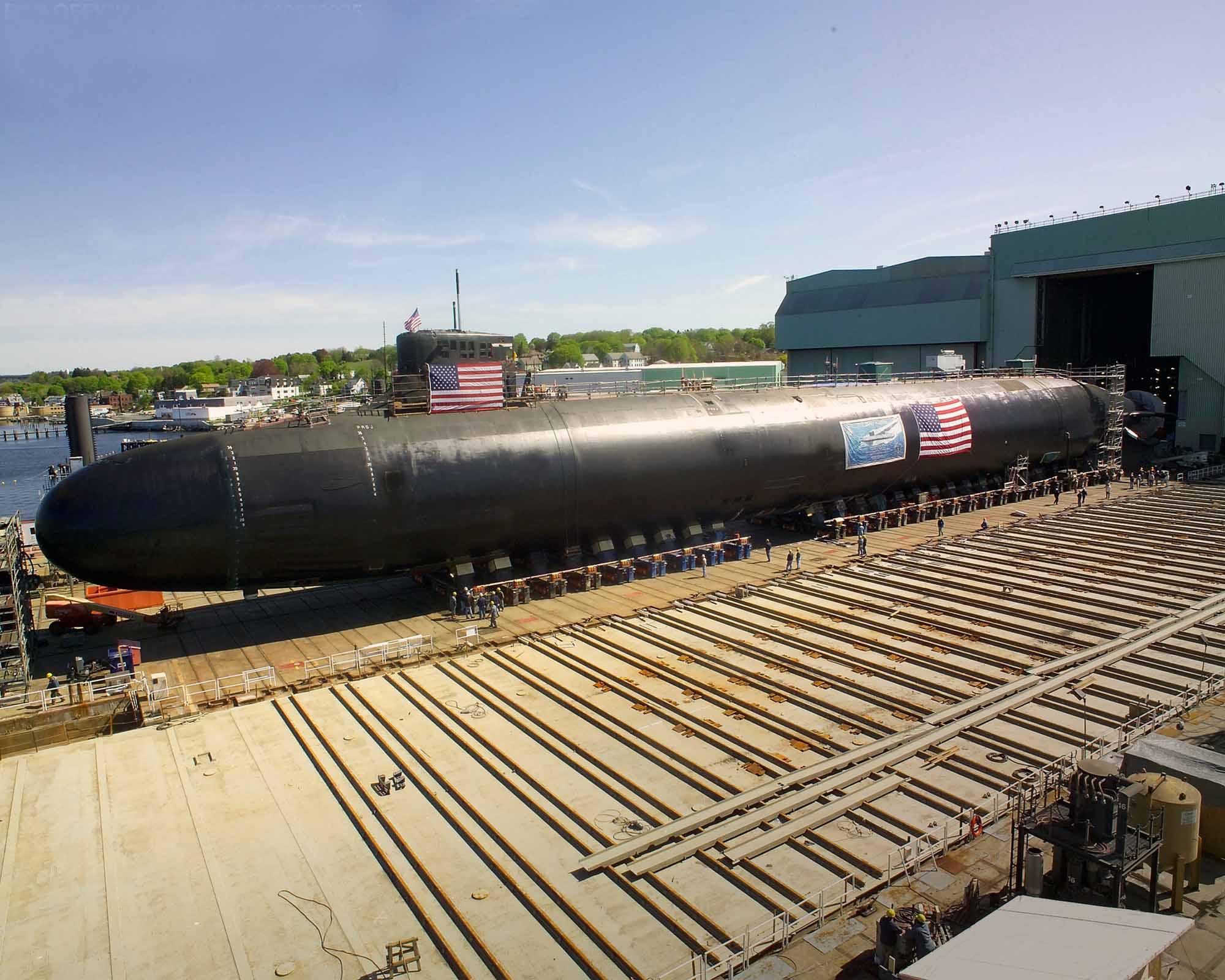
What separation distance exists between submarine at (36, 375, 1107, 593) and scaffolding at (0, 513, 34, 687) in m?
0.95

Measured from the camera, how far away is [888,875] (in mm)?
11078

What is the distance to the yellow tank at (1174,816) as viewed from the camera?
32.9 ft

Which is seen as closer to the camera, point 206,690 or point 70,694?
point 70,694

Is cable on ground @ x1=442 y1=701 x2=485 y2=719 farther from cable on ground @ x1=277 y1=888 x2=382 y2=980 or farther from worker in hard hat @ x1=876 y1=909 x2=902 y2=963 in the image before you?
worker in hard hat @ x1=876 y1=909 x2=902 y2=963

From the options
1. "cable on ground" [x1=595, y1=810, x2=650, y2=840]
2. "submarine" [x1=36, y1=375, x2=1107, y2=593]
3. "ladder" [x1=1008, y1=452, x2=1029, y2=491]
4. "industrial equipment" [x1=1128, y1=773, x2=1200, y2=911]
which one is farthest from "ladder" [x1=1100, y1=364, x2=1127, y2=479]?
"cable on ground" [x1=595, y1=810, x2=650, y2=840]

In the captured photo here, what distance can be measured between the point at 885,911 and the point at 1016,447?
117 ft

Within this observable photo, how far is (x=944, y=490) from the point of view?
39.6 metres

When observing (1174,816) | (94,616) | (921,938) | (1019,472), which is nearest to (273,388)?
(94,616)

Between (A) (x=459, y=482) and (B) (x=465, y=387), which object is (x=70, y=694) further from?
(B) (x=465, y=387)

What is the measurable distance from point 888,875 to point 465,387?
19436mm

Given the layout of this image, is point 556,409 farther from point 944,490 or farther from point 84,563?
point 944,490

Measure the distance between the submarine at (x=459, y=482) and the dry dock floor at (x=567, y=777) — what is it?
263 cm

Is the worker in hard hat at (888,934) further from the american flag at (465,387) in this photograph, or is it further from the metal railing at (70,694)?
the american flag at (465,387)

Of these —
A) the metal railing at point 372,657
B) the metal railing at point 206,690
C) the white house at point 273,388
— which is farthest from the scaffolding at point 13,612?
the white house at point 273,388
